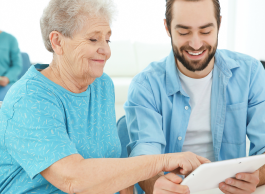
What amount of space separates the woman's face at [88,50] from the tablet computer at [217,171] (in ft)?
1.70

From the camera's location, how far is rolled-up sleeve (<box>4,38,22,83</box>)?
11.0 ft

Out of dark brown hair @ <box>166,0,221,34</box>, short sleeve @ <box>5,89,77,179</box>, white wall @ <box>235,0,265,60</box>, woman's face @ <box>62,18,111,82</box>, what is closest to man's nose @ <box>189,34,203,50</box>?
dark brown hair @ <box>166,0,221,34</box>

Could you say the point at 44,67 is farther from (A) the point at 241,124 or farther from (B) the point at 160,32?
(B) the point at 160,32

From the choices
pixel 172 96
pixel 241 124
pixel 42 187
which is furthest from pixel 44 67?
pixel 241 124

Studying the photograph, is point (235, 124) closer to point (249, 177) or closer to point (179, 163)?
point (249, 177)

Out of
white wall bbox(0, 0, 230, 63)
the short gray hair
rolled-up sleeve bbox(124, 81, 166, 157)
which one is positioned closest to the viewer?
the short gray hair

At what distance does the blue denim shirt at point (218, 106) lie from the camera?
4.33ft

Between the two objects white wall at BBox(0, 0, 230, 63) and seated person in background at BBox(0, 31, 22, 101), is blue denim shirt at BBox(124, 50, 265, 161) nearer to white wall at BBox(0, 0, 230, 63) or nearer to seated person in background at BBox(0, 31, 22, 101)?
seated person in background at BBox(0, 31, 22, 101)

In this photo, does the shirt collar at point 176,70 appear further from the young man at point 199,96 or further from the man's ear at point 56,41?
the man's ear at point 56,41

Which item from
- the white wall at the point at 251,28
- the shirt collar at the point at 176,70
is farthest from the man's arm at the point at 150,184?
the white wall at the point at 251,28

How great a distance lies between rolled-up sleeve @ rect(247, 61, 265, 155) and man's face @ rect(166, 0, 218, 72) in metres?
0.24

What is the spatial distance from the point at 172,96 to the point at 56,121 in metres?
0.65

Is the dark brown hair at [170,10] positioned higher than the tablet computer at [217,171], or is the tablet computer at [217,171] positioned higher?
the dark brown hair at [170,10]

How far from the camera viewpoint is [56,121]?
0.91 m
